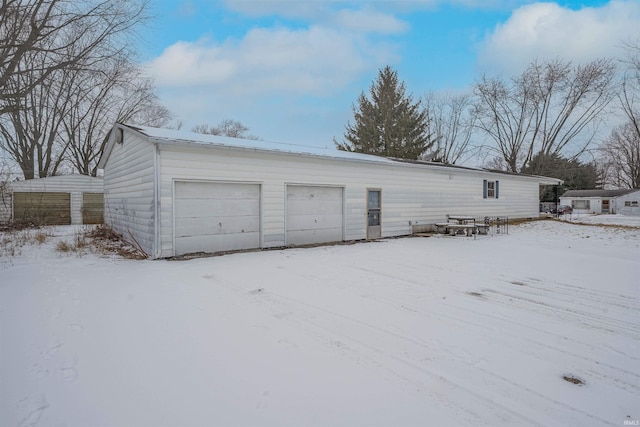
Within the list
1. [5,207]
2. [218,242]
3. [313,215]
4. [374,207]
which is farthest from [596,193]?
[5,207]

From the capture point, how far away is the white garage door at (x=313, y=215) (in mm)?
9836

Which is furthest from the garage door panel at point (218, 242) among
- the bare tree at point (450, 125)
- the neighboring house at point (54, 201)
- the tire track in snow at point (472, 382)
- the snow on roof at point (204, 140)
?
the bare tree at point (450, 125)

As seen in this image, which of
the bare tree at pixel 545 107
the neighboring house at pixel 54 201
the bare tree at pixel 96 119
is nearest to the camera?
the neighboring house at pixel 54 201

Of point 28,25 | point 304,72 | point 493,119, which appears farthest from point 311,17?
point 493,119

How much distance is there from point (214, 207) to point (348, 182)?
4.49m

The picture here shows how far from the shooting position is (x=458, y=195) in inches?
581

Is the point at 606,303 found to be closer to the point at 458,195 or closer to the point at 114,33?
the point at 458,195

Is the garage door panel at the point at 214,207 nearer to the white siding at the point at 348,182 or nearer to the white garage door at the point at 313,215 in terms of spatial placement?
the white siding at the point at 348,182

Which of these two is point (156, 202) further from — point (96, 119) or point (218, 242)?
point (96, 119)

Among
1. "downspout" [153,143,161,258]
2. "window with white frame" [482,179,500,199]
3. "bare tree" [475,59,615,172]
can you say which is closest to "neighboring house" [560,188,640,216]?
"bare tree" [475,59,615,172]

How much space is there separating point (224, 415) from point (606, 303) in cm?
506

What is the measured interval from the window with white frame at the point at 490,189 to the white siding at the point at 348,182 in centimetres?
23

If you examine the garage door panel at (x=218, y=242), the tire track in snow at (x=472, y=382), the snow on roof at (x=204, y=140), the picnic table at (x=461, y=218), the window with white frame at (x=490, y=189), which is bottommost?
the tire track in snow at (x=472, y=382)

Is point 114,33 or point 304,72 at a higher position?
point 304,72
